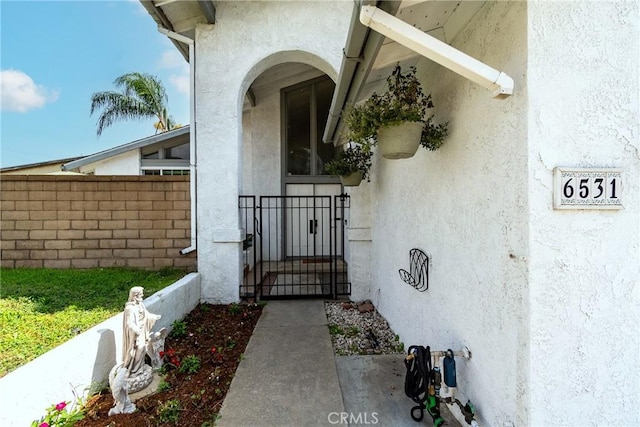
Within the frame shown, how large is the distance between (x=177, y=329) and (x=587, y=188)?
4550mm

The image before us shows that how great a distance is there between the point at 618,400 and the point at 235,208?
495 centimetres

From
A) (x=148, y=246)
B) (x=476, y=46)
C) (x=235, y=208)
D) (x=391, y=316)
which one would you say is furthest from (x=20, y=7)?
(x=391, y=316)

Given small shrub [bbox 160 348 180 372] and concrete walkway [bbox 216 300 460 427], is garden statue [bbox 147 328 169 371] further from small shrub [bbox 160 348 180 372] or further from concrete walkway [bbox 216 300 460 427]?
concrete walkway [bbox 216 300 460 427]

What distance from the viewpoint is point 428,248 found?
A: 2.98 m

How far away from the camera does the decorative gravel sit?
12.4ft

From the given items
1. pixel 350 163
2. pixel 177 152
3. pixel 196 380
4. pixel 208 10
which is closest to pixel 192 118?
pixel 208 10

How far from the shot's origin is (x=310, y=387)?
2975 millimetres

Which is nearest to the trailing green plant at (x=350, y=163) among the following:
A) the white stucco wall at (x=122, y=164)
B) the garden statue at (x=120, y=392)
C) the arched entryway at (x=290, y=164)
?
the arched entryway at (x=290, y=164)

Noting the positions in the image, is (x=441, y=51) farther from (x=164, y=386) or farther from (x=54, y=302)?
(x=54, y=302)

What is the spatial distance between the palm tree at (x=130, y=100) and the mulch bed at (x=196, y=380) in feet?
52.6

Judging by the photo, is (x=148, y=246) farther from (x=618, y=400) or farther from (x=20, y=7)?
(x=618, y=400)

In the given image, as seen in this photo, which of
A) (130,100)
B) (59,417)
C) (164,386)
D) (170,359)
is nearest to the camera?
(59,417)

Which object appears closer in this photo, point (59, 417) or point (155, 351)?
point (59, 417)

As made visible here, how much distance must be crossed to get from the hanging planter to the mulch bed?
2746 millimetres
